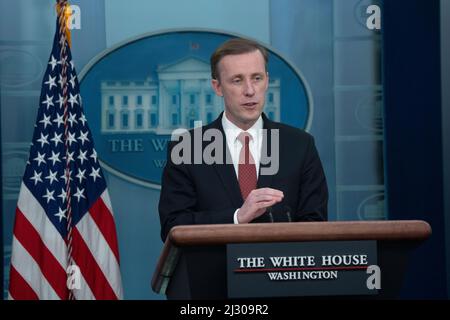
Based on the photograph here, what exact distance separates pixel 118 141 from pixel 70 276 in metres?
0.86

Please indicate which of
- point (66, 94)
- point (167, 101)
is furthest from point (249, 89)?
point (167, 101)

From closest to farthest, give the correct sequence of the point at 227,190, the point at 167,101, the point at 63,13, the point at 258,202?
the point at 258,202
the point at 227,190
the point at 63,13
the point at 167,101

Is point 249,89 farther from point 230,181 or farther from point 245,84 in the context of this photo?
point 230,181

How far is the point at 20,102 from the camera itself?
5320 millimetres

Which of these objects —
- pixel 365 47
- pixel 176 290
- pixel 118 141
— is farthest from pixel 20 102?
pixel 176 290

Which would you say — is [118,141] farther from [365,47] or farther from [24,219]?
[365,47]

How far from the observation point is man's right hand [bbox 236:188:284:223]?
3031mm

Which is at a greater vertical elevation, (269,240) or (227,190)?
(227,190)

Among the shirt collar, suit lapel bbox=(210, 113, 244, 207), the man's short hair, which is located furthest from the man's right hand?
the man's short hair

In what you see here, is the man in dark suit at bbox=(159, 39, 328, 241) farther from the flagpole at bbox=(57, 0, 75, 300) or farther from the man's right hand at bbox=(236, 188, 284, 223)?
the flagpole at bbox=(57, 0, 75, 300)

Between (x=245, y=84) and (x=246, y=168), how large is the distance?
0.33 m

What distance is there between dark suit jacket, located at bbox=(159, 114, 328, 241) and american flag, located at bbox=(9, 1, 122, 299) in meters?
1.40

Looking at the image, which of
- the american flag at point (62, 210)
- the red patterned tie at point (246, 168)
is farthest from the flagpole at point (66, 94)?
the red patterned tie at point (246, 168)

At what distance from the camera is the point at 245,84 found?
367 cm
